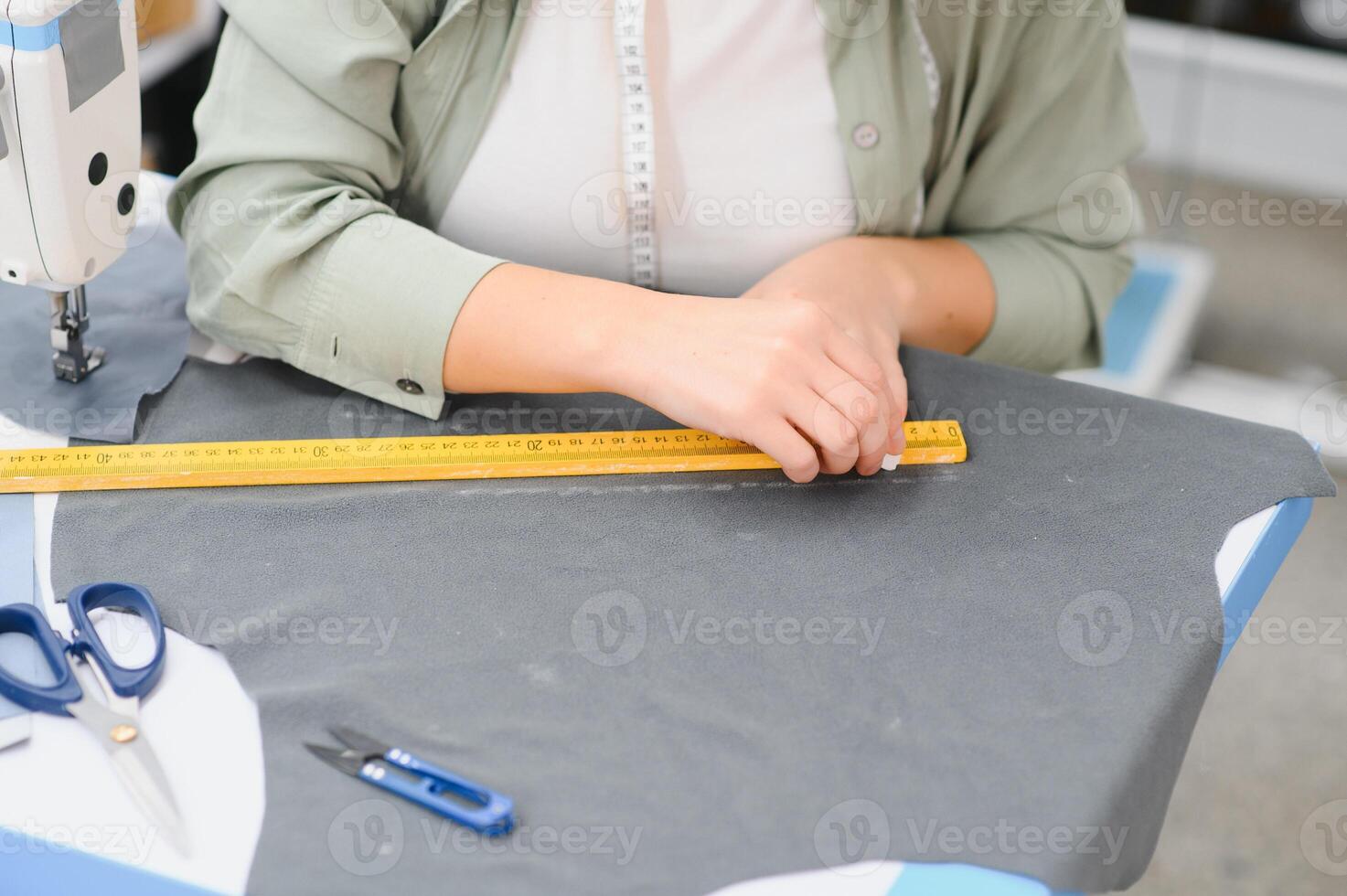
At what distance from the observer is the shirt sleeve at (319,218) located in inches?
39.2

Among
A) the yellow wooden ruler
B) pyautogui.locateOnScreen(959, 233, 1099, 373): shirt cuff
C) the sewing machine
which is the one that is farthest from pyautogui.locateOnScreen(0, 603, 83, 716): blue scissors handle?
pyautogui.locateOnScreen(959, 233, 1099, 373): shirt cuff

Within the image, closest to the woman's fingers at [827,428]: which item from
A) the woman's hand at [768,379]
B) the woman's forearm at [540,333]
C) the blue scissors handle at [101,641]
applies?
the woman's hand at [768,379]

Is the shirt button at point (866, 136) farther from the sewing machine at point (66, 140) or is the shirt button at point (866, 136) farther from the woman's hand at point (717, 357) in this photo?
the sewing machine at point (66, 140)

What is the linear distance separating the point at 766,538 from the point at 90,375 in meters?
0.56

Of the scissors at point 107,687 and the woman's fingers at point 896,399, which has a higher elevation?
the woman's fingers at point 896,399

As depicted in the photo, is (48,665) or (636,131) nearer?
(48,665)

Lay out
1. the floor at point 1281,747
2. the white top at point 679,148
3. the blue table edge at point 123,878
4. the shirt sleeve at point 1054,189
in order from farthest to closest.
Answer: the floor at point 1281,747 < the shirt sleeve at point 1054,189 < the white top at point 679,148 < the blue table edge at point 123,878

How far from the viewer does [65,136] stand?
0.89 metres

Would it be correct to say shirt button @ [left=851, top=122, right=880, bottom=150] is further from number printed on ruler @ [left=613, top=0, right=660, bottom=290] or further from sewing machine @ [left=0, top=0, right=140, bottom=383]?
sewing machine @ [left=0, top=0, right=140, bottom=383]

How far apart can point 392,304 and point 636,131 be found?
0.84ft

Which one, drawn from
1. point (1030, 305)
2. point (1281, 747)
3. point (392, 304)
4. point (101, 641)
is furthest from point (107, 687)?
point (1281, 747)

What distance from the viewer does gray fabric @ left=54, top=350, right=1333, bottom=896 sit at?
715mm

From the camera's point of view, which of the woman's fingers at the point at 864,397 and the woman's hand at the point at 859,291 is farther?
the woman's hand at the point at 859,291

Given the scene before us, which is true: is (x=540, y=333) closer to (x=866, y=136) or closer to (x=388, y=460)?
(x=388, y=460)
